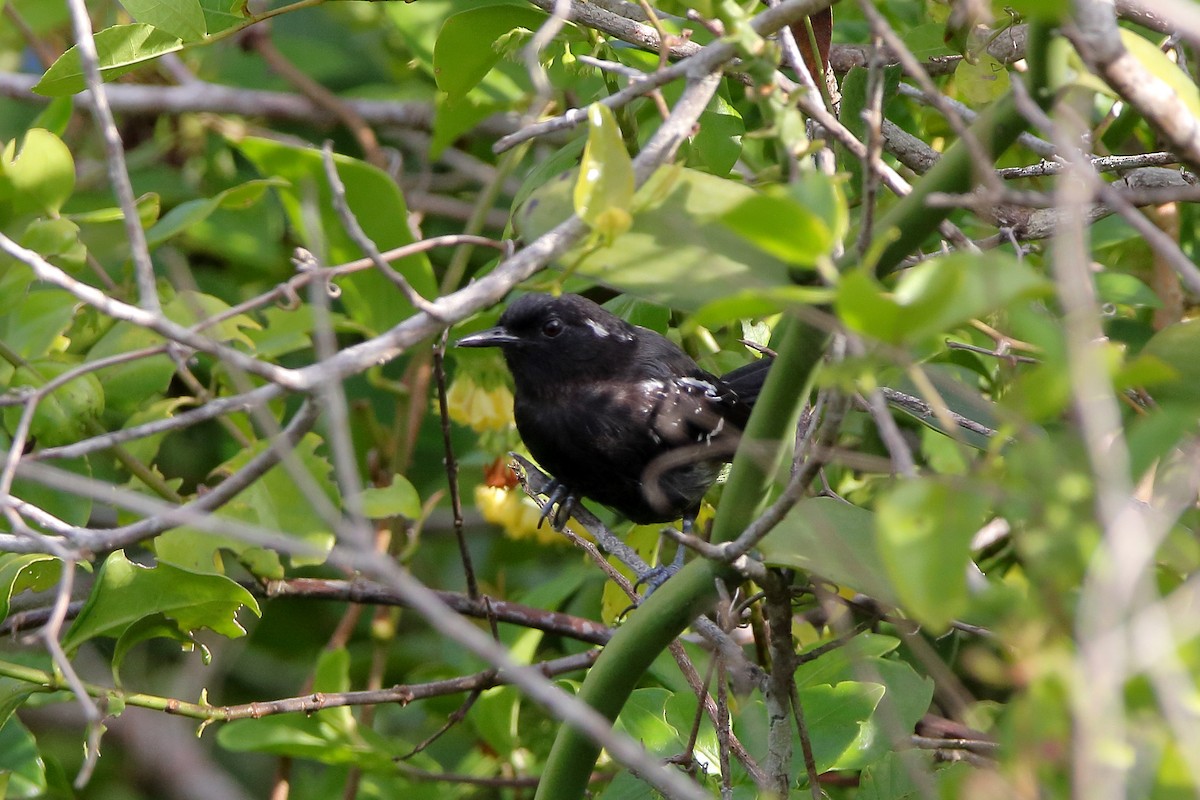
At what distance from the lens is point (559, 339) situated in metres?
4.03

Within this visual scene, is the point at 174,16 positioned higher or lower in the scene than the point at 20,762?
higher

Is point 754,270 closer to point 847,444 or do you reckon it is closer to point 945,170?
point 945,170

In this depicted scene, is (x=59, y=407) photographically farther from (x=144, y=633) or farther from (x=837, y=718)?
(x=837, y=718)

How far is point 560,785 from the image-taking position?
6.44ft

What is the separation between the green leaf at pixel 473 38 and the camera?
256 cm

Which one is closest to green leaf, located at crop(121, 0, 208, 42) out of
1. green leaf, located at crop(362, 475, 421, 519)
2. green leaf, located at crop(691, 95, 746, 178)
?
green leaf, located at crop(691, 95, 746, 178)

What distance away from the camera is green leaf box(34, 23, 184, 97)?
2307mm

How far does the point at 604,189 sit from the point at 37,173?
1763mm

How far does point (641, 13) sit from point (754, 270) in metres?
1.34

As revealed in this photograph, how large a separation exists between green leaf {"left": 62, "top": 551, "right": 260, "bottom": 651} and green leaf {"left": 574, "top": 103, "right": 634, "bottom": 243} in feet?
3.98

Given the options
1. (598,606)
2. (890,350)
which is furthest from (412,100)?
(890,350)

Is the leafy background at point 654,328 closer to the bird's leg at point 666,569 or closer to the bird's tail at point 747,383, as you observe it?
the bird's leg at point 666,569

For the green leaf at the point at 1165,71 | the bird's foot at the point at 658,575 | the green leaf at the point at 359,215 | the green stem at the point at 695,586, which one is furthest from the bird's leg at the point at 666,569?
the green leaf at the point at 1165,71

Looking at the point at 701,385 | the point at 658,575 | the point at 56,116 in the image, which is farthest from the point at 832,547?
the point at 701,385
